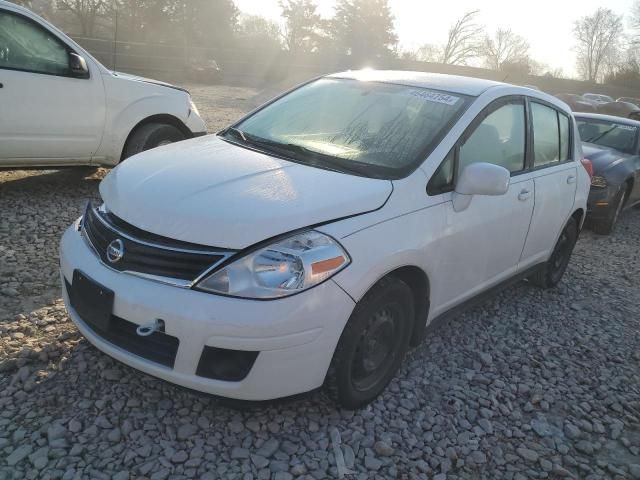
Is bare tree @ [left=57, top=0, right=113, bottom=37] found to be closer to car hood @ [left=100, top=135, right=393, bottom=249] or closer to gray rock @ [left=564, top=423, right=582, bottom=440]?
car hood @ [left=100, top=135, right=393, bottom=249]

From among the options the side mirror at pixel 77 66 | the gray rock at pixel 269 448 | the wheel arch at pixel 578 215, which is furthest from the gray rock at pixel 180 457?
the side mirror at pixel 77 66

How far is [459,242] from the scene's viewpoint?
313 centimetres

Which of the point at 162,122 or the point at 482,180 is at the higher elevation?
the point at 482,180

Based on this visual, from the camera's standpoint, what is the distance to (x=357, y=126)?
3.39 metres

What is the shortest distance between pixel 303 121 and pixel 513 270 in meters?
1.82

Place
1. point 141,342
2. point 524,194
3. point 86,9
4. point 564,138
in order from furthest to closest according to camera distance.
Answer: point 86,9 → point 564,138 → point 524,194 → point 141,342

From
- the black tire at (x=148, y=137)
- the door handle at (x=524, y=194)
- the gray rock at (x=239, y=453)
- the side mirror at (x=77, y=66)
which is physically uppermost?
the side mirror at (x=77, y=66)

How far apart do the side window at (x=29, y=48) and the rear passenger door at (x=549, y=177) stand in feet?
14.4

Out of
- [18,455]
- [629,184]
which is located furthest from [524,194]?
[629,184]

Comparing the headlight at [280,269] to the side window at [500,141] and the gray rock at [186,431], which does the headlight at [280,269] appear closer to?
the gray rock at [186,431]

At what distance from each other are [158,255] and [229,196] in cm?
42

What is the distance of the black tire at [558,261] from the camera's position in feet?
15.8

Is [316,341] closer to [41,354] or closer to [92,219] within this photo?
[92,219]

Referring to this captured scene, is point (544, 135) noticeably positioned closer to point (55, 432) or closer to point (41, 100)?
point (55, 432)
